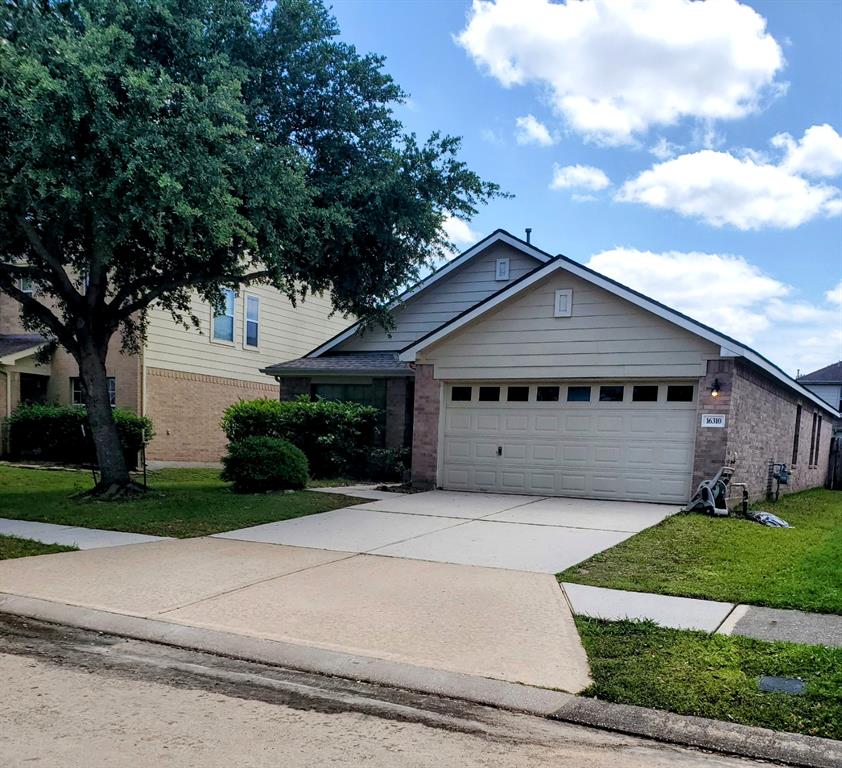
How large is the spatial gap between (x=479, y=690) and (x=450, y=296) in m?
14.4

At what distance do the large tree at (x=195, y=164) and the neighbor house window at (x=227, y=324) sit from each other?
6544 millimetres

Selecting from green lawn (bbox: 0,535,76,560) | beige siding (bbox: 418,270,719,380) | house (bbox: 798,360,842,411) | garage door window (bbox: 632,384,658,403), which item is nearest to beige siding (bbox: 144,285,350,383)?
beige siding (bbox: 418,270,719,380)

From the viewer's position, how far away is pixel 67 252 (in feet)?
44.6

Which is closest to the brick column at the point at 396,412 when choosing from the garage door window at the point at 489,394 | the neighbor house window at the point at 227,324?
the garage door window at the point at 489,394

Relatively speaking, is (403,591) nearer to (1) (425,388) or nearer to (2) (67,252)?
(1) (425,388)

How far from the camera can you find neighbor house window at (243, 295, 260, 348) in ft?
75.6

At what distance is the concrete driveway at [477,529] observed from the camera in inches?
324

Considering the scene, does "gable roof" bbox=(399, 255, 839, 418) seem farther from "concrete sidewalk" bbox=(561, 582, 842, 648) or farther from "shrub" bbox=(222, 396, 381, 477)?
"concrete sidewalk" bbox=(561, 582, 842, 648)

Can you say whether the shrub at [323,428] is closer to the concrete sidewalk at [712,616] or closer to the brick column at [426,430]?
the brick column at [426,430]

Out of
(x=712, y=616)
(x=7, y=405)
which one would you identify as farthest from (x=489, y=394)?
(x=7, y=405)

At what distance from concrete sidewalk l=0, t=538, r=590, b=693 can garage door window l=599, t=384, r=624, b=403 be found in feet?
22.8

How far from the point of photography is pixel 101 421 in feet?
40.9

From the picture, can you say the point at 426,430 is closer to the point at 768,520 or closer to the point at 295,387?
the point at 295,387

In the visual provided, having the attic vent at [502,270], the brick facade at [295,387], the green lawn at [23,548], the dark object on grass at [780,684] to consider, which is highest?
the attic vent at [502,270]
